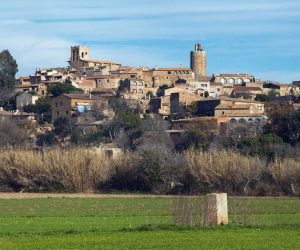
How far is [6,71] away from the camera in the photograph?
122125 mm

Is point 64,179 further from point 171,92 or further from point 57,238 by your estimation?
point 171,92

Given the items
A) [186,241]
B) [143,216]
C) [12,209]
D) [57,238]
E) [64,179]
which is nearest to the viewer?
[186,241]

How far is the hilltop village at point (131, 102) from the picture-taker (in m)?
93.6

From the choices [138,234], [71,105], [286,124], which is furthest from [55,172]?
[71,105]

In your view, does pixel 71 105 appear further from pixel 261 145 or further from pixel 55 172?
pixel 55 172

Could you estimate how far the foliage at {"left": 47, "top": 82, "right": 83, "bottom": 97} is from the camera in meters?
120

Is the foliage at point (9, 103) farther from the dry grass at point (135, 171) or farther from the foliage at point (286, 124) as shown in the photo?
the dry grass at point (135, 171)

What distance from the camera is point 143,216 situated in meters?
30.1

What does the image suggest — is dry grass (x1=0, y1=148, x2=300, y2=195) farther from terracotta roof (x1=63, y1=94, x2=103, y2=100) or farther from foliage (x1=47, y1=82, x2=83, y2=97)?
foliage (x1=47, y1=82, x2=83, y2=97)

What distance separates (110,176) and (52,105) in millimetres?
56091

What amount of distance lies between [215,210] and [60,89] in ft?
331

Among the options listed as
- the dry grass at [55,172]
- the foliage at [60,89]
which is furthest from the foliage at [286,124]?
the foliage at [60,89]

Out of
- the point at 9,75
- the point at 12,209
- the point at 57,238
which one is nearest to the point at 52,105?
the point at 9,75

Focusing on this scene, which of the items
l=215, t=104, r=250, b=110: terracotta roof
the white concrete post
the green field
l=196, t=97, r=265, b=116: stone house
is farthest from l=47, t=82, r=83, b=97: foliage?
the white concrete post
